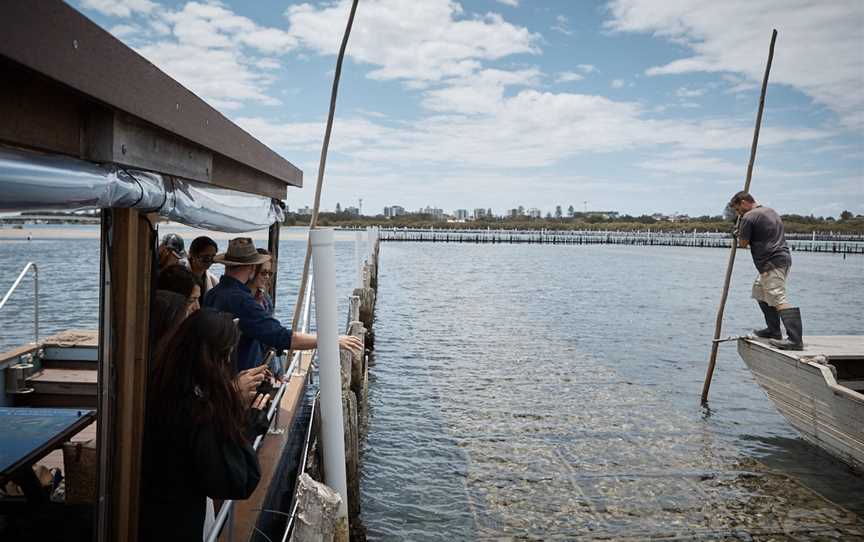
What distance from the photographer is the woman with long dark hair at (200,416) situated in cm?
270

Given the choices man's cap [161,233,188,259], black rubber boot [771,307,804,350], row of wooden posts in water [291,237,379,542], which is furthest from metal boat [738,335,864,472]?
man's cap [161,233,188,259]

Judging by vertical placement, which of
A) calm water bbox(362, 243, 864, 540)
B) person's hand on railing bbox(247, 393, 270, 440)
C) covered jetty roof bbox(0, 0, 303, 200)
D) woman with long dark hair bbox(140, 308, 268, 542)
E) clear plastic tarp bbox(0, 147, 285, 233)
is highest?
covered jetty roof bbox(0, 0, 303, 200)

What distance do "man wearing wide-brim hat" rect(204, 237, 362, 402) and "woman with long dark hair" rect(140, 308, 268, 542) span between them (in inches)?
52.7

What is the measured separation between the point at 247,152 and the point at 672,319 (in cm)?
2108

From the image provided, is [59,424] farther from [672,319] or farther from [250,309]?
[672,319]

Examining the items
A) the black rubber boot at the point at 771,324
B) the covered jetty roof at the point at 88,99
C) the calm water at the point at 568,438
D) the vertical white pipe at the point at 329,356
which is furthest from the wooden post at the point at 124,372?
the black rubber boot at the point at 771,324

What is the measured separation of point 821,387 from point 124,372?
7.47m

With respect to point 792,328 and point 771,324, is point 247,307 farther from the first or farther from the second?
point 771,324

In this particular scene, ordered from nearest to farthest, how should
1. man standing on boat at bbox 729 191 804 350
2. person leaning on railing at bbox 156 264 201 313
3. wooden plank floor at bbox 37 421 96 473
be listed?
1. person leaning on railing at bbox 156 264 201 313
2. wooden plank floor at bbox 37 421 96 473
3. man standing on boat at bbox 729 191 804 350

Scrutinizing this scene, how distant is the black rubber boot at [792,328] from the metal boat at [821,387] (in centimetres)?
13

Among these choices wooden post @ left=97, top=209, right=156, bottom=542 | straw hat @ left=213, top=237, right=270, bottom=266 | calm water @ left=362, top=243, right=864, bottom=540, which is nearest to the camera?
wooden post @ left=97, top=209, right=156, bottom=542

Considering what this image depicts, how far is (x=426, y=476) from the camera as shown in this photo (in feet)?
26.4

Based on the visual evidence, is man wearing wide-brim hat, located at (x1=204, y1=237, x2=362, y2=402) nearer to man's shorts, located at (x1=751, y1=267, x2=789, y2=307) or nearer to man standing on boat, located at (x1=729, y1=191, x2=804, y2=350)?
man standing on boat, located at (x1=729, y1=191, x2=804, y2=350)

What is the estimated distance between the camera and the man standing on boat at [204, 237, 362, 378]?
4.27 m
